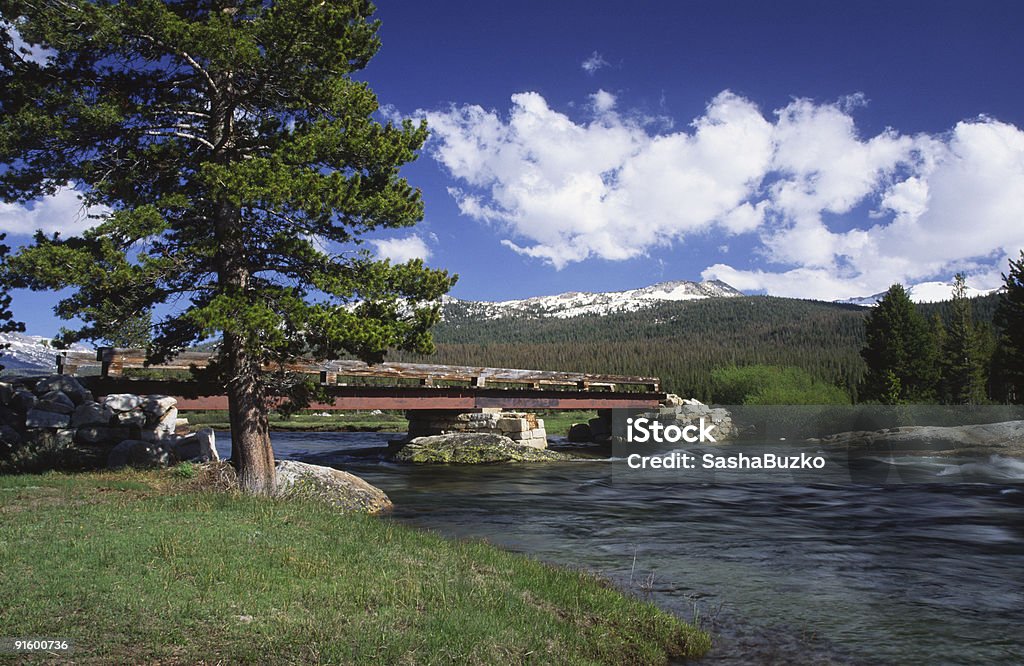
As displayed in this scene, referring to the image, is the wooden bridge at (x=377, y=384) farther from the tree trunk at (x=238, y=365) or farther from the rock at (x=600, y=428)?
the rock at (x=600, y=428)

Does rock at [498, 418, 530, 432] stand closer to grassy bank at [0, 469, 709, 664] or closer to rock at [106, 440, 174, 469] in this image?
rock at [106, 440, 174, 469]

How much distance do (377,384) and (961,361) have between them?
67528mm

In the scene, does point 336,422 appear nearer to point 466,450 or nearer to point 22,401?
point 466,450

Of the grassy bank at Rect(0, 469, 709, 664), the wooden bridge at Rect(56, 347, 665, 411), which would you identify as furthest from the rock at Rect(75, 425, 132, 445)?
the grassy bank at Rect(0, 469, 709, 664)

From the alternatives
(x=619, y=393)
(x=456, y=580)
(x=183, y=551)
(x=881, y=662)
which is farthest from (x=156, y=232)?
(x=619, y=393)

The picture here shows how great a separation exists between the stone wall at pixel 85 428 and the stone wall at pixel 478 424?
820 inches

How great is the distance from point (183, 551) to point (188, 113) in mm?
11126

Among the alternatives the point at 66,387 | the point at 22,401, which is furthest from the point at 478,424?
the point at 22,401

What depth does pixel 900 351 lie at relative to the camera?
2557 inches

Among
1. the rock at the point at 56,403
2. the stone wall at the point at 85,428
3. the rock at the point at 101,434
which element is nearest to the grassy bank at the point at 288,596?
the stone wall at the point at 85,428

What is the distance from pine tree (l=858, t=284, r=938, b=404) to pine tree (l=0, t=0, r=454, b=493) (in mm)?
59819

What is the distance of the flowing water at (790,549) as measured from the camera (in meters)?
9.31

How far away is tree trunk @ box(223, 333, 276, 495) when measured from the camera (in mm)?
15758

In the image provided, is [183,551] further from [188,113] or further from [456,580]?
[188,113]
